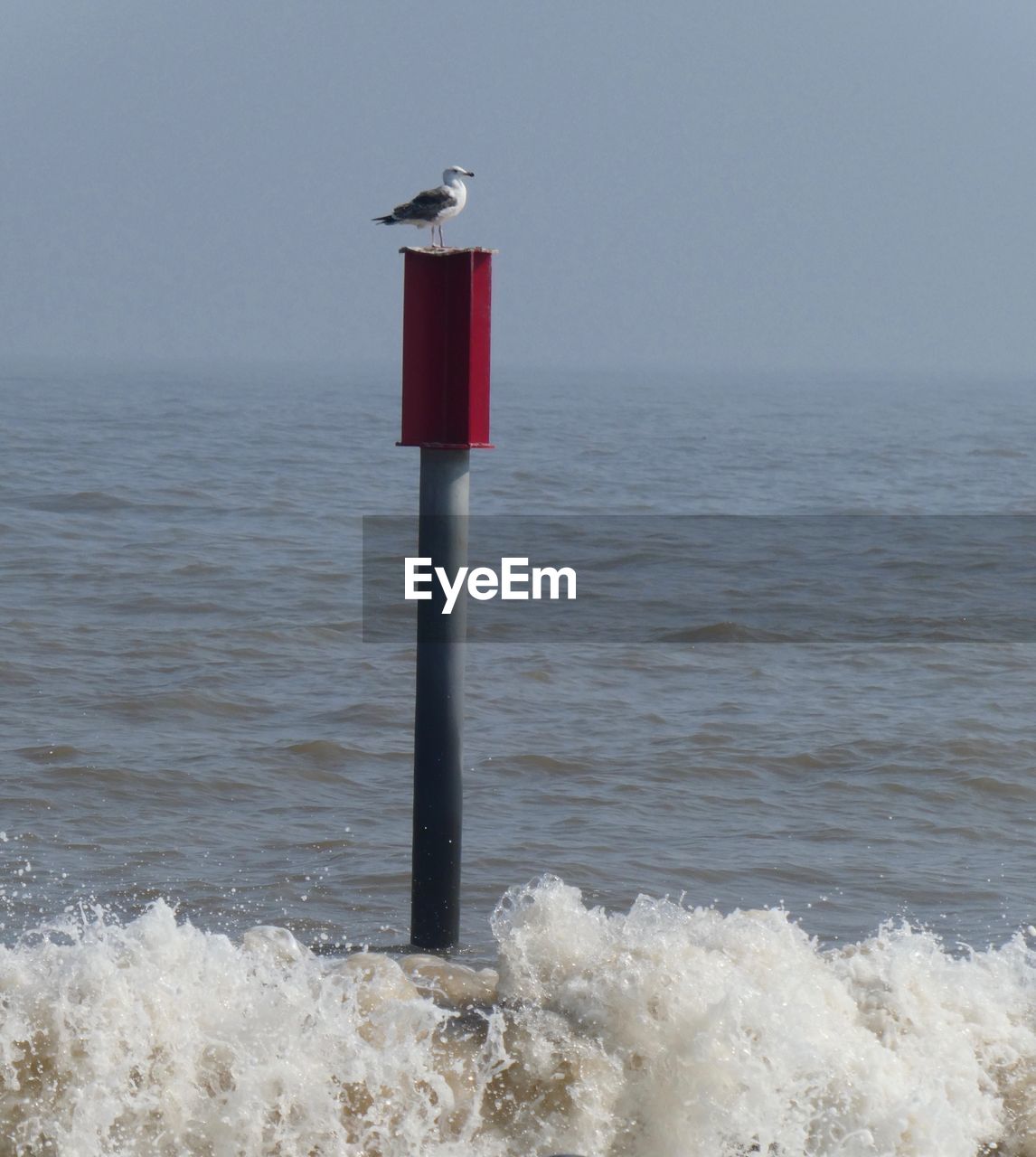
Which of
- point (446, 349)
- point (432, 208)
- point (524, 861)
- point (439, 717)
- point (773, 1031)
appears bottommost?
point (524, 861)

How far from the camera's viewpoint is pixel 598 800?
9.44 m

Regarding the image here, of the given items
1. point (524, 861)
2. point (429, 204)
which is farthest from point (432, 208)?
point (524, 861)

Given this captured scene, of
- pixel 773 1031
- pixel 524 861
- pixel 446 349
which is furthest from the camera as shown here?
pixel 524 861

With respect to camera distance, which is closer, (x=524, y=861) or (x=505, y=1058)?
(x=505, y=1058)

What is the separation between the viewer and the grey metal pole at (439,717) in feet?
21.6

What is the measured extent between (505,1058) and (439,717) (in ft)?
6.36

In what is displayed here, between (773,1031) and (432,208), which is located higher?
(432,208)

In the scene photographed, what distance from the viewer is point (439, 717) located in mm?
6801

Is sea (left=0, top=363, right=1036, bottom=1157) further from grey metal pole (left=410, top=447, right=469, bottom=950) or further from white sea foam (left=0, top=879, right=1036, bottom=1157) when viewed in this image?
grey metal pole (left=410, top=447, right=469, bottom=950)

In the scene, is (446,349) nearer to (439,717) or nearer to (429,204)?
(429,204)

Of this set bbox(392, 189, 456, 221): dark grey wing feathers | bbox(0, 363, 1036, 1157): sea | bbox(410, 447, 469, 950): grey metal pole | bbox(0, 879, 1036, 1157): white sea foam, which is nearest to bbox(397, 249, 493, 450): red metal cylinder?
bbox(410, 447, 469, 950): grey metal pole

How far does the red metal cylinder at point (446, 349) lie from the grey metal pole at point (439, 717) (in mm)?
107

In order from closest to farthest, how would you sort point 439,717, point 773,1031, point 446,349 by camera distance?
point 773,1031 < point 446,349 < point 439,717

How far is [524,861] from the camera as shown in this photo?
8.32 m
